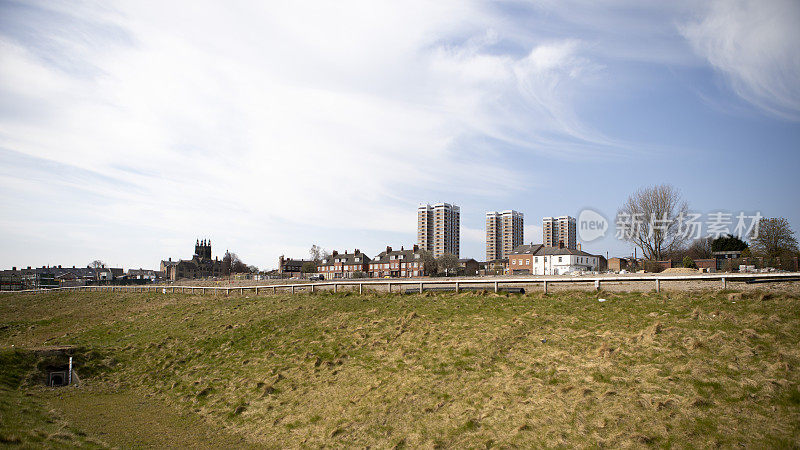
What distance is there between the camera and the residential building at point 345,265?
132125 mm

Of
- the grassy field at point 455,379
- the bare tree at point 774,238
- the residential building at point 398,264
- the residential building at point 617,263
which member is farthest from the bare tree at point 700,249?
the grassy field at point 455,379

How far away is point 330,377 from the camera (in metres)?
16.7

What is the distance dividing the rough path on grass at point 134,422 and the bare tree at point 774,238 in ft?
243

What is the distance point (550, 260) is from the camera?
A: 97.6m

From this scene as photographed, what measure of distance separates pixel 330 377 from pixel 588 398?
949cm

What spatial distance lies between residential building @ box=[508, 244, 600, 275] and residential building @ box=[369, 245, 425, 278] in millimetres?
26302

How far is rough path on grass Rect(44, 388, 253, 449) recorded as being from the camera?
540 inches

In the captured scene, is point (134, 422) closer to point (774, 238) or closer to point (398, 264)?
point (774, 238)

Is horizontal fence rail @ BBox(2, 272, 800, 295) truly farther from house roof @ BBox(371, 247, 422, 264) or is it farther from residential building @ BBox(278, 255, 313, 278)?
Result: residential building @ BBox(278, 255, 313, 278)

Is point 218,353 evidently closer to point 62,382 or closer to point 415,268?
point 62,382

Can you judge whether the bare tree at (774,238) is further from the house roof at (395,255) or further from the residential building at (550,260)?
the house roof at (395,255)

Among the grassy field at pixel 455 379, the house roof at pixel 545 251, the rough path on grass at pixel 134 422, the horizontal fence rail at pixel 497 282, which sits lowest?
the rough path on grass at pixel 134 422

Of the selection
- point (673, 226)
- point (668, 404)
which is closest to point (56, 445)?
point (668, 404)

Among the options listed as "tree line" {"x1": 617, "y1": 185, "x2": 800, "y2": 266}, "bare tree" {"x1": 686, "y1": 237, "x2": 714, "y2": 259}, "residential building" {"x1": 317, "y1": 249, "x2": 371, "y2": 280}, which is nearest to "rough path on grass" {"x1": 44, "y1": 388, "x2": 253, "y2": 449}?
"tree line" {"x1": 617, "y1": 185, "x2": 800, "y2": 266}
